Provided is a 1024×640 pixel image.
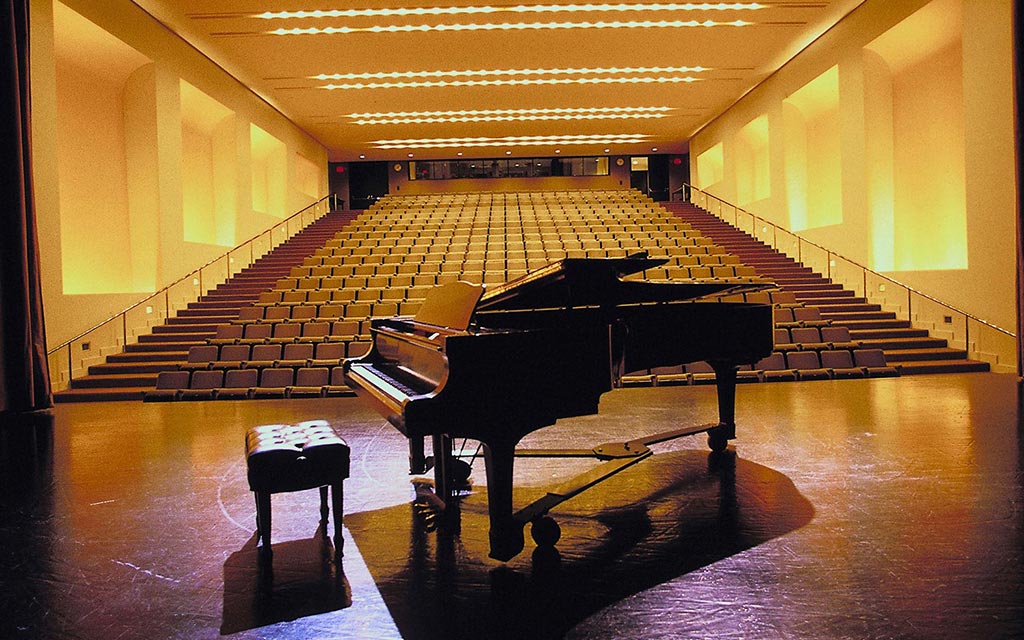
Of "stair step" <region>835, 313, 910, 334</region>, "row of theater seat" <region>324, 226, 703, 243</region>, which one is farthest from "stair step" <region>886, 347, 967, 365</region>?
"row of theater seat" <region>324, 226, 703, 243</region>

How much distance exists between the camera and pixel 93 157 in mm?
7387

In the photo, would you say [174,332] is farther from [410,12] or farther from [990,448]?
[990,448]

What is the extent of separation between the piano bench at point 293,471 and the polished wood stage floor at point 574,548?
0.37ft

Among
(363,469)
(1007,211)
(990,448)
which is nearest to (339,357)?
(363,469)

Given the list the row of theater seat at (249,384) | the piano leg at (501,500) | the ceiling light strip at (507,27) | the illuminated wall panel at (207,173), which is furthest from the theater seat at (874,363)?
the illuminated wall panel at (207,173)

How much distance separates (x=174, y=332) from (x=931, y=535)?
23.5 ft

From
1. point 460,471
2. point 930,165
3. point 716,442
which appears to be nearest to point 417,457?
point 460,471

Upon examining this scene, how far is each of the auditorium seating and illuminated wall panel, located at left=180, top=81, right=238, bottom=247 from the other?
5.50ft

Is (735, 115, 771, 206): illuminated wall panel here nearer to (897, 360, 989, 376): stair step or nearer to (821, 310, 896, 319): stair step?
(821, 310, 896, 319): stair step

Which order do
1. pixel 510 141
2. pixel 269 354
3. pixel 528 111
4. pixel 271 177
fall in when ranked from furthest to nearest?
pixel 510 141 < pixel 271 177 < pixel 528 111 < pixel 269 354

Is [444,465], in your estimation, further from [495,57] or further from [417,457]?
[495,57]

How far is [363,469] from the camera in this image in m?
2.97

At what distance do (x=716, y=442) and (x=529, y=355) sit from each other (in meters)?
1.53

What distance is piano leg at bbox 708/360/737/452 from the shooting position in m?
3.01
